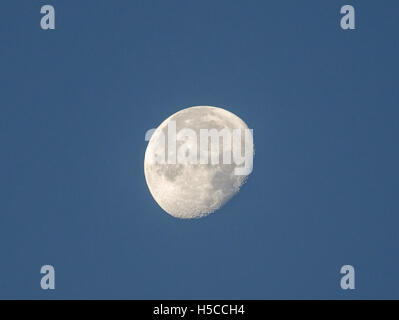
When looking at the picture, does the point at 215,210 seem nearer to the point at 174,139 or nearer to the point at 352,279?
the point at 174,139

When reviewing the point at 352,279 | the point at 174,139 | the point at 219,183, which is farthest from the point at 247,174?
the point at 352,279

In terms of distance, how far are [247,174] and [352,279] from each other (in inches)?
264

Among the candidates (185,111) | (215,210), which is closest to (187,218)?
(215,210)

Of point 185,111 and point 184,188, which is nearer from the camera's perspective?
point 184,188

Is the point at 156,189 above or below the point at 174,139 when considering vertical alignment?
below

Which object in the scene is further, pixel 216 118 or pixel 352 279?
pixel 216 118

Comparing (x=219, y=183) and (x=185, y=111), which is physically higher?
(x=185, y=111)

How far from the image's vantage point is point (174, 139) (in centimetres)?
3056

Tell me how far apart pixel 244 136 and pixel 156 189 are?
489 cm

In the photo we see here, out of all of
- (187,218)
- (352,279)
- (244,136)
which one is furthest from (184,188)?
(352,279)

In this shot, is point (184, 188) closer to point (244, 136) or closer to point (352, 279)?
point (244, 136)

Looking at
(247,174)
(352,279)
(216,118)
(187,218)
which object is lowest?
(352,279)

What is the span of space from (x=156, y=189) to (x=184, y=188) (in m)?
1.72

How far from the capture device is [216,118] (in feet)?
102
